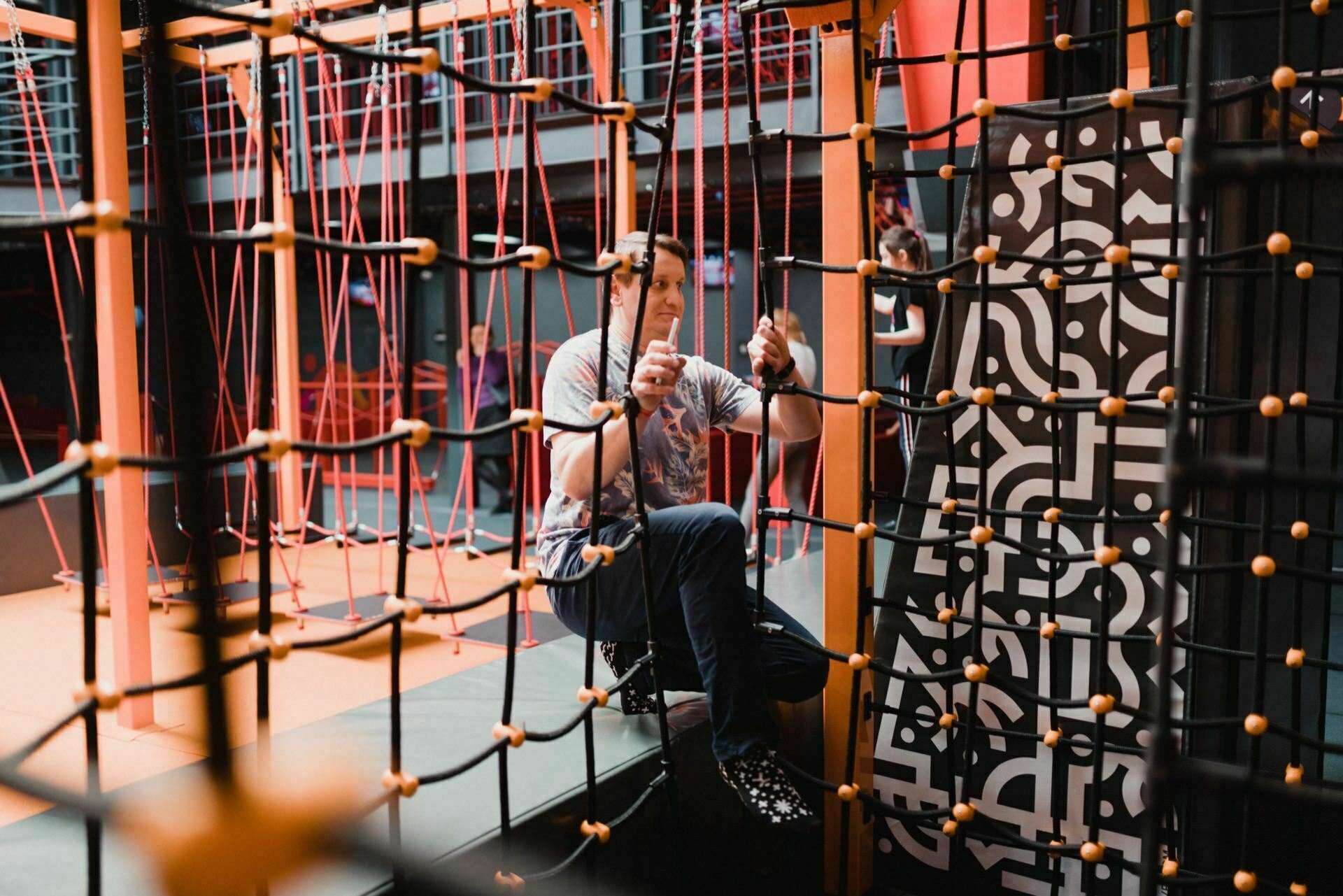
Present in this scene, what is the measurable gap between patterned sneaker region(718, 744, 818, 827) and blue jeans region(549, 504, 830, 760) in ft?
0.07

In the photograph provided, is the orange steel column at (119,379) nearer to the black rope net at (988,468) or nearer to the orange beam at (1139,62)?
the black rope net at (988,468)

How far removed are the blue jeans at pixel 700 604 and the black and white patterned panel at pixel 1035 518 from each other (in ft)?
0.86

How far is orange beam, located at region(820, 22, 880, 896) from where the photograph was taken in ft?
5.00

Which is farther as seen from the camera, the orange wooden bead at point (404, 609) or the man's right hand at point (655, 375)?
the man's right hand at point (655, 375)

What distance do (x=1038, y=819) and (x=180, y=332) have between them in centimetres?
152

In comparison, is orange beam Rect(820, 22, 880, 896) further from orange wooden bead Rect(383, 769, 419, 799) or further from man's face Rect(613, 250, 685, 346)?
orange wooden bead Rect(383, 769, 419, 799)

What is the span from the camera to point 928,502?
1.55 metres

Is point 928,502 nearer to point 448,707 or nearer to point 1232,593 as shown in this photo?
point 1232,593

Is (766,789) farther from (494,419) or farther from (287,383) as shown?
(494,419)

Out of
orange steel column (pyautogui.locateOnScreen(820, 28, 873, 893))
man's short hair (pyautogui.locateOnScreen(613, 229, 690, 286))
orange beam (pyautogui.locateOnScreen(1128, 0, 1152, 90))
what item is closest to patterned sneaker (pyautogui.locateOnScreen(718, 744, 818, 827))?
orange steel column (pyautogui.locateOnScreen(820, 28, 873, 893))

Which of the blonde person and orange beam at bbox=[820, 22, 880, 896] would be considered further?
the blonde person

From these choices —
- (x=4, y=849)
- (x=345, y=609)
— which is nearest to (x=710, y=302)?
(x=345, y=609)

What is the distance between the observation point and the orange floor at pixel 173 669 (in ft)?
5.92

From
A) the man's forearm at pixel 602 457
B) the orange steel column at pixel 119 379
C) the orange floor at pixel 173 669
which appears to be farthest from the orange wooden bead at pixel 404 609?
the orange steel column at pixel 119 379
